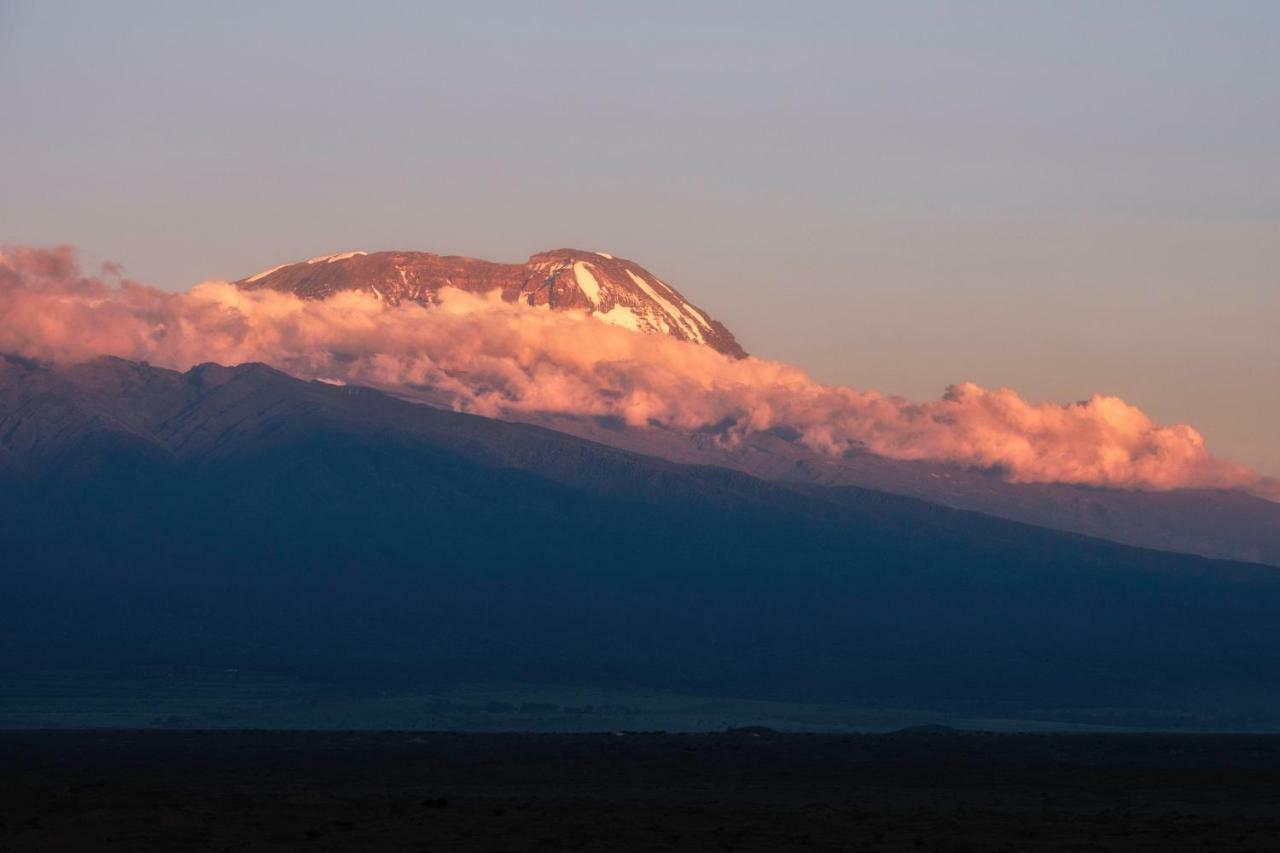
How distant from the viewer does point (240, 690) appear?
13525 centimetres

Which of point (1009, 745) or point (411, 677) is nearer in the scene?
point (1009, 745)

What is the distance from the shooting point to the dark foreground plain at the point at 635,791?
3844 centimetres

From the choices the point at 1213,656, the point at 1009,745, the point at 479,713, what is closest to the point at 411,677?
the point at 479,713

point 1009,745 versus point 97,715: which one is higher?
point 1009,745

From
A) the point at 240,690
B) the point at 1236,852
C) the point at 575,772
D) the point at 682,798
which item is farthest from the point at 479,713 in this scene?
the point at 1236,852

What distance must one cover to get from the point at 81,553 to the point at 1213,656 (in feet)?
348

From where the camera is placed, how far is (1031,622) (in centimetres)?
19088

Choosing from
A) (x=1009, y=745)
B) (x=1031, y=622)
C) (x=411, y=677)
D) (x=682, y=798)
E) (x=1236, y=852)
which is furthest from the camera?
(x=1031, y=622)

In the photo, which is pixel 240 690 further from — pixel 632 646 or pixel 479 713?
pixel 632 646

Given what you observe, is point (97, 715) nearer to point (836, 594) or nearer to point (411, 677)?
point (411, 677)

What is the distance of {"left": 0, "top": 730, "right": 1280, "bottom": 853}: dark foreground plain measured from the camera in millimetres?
38438

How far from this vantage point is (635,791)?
172 ft

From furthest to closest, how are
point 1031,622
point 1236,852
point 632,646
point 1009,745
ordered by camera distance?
point 1031,622 < point 632,646 < point 1009,745 < point 1236,852

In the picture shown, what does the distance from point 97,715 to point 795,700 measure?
1932 inches
